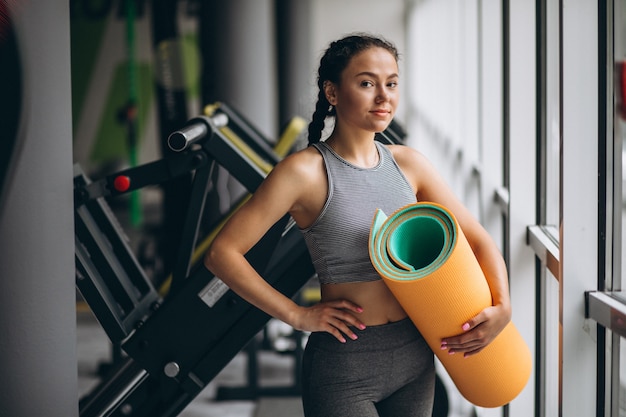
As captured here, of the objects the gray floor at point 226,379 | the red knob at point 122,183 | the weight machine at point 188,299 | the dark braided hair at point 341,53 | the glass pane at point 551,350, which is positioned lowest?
the gray floor at point 226,379

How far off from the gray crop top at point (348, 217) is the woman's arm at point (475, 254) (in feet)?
0.32

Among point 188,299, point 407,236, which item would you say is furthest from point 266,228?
point 188,299

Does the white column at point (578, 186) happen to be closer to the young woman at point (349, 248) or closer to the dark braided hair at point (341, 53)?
the young woman at point (349, 248)

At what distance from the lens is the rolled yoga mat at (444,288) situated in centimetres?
154

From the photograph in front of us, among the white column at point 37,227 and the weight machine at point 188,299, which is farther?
the weight machine at point 188,299

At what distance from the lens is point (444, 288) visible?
1543 millimetres

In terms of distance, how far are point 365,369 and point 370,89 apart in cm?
60

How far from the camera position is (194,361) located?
2367mm

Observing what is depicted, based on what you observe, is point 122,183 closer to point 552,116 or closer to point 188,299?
point 188,299

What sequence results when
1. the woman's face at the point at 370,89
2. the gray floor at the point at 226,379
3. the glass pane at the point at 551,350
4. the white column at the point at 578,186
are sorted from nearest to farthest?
1. the woman's face at the point at 370,89
2. the white column at the point at 578,186
3. the glass pane at the point at 551,350
4. the gray floor at the point at 226,379

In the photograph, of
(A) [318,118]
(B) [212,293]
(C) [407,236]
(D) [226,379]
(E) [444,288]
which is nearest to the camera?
(E) [444,288]

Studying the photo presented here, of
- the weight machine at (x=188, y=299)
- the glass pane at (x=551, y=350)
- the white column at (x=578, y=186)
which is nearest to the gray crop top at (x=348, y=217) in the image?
the white column at (x=578, y=186)

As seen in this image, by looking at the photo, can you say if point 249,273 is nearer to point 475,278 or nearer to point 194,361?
point 475,278

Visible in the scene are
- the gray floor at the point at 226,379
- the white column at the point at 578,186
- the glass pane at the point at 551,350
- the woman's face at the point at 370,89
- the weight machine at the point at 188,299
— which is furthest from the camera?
the gray floor at the point at 226,379
